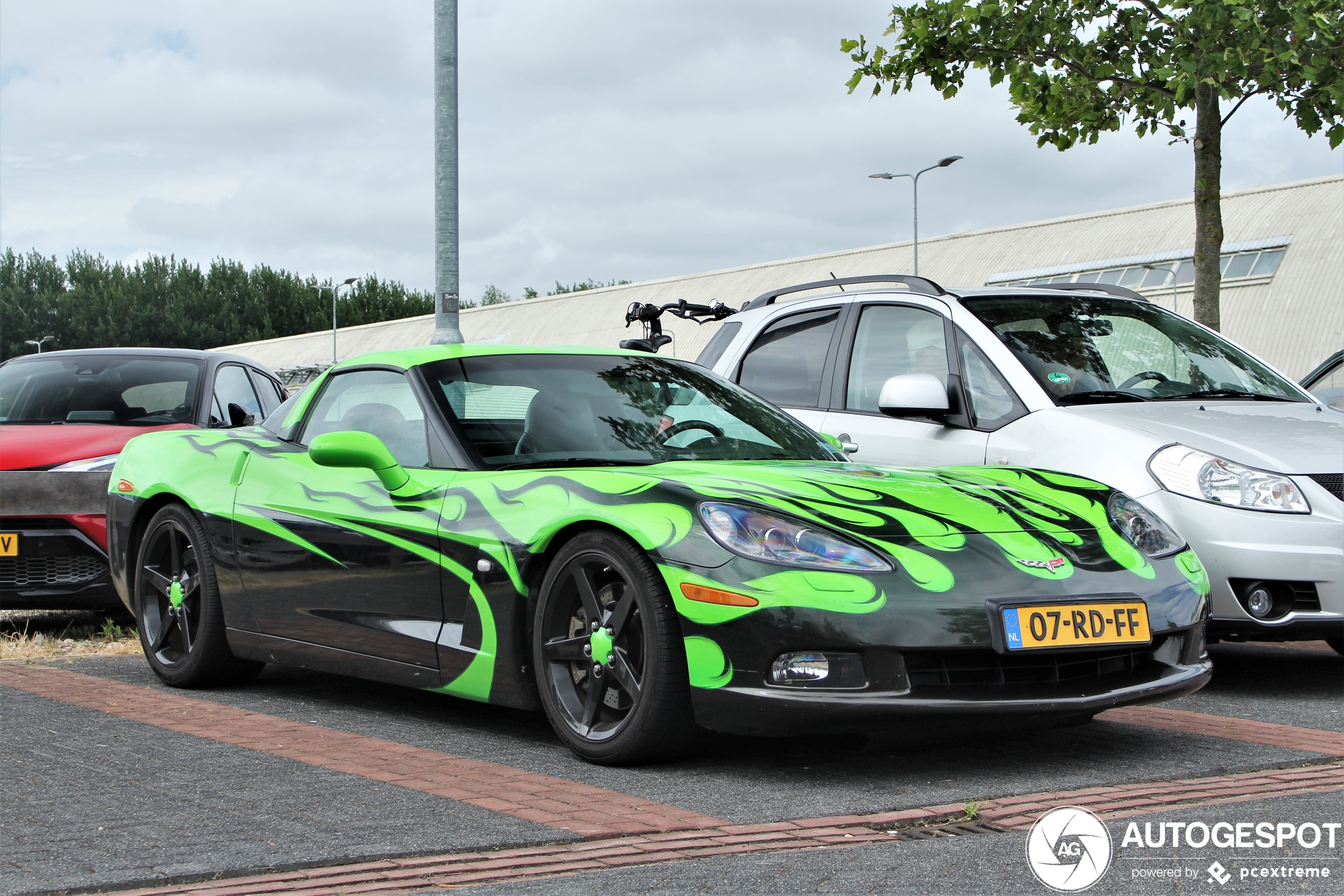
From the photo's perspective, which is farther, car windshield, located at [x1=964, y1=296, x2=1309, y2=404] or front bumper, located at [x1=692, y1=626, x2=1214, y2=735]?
car windshield, located at [x1=964, y1=296, x2=1309, y2=404]

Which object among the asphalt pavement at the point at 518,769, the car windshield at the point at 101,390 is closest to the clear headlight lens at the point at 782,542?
the asphalt pavement at the point at 518,769

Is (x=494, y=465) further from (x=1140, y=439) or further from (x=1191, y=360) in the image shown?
(x=1191, y=360)

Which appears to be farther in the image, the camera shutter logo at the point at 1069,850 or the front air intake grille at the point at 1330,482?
the front air intake grille at the point at 1330,482

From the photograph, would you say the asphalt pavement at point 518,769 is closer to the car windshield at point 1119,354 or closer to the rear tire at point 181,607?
the rear tire at point 181,607

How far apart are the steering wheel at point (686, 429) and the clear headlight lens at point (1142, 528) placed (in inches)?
54.4

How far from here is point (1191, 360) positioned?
7.15 metres

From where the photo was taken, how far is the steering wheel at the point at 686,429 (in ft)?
17.3

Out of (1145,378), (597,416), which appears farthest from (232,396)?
(1145,378)

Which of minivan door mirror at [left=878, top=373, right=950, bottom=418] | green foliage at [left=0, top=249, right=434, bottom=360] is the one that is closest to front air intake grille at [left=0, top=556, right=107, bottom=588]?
minivan door mirror at [left=878, top=373, right=950, bottom=418]

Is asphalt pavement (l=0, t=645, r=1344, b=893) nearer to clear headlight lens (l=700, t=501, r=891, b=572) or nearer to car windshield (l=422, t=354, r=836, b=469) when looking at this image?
clear headlight lens (l=700, t=501, r=891, b=572)

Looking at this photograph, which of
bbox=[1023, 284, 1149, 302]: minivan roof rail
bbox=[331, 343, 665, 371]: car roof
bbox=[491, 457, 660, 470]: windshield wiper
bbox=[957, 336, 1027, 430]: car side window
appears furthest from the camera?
bbox=[1023, 284, 1149, 302]: minivan roof rail

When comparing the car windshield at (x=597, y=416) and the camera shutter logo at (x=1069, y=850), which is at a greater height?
the car windshield at (x=597, y=416)

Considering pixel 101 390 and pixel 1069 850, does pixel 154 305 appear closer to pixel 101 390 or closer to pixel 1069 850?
pixel 101 390

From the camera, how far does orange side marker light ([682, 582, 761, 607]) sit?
163 inches
